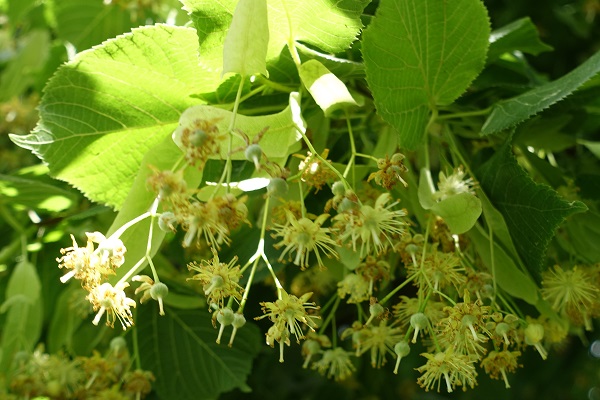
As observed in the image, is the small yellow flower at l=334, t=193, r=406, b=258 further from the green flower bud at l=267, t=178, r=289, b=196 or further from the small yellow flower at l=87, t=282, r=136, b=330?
the small yellow flower at l=87, t=282, r=136, b=330

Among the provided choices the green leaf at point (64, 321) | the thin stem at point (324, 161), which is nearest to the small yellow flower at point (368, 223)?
the thin stem at point (324, 161)

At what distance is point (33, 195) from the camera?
1.37 m

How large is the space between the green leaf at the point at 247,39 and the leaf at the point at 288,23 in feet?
0.23

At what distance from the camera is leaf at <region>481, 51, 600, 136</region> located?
963mm

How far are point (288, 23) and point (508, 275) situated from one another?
466 millimetres

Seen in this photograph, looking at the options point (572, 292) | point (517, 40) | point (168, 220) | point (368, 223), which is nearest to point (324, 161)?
point (368, 223)

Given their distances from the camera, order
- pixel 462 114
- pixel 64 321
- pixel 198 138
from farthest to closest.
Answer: pixel 64 321, pixel 462 114, pixel 198 138

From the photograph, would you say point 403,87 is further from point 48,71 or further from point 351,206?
point 48,71

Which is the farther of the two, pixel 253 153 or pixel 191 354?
pixel 191 354

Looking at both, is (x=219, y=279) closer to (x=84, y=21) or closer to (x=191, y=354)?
(x=191, y=354)

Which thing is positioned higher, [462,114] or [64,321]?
[462,114]

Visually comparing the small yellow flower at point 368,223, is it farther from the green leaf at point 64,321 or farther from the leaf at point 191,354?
the green leaf at point 64,321

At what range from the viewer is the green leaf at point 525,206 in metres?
0.91

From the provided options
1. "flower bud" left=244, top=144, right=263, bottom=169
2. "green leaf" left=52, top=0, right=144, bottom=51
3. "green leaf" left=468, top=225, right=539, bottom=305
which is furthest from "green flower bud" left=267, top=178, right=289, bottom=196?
"green leaf" left=52, top=0, right=144, bottom=51
